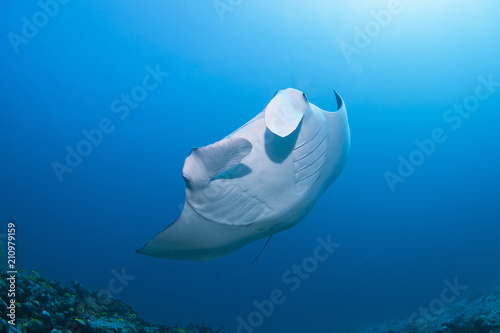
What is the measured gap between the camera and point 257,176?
2.27m

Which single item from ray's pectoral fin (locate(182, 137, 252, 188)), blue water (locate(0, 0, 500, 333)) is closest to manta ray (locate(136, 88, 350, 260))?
ray's pectoral fin (locate(182, 137, 252, 188))

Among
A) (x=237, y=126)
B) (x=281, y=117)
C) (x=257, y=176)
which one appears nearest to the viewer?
(x=281, y=117)

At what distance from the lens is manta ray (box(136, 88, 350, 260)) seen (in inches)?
73.1

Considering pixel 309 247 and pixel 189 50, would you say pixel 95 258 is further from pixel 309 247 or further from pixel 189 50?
pixel 189 50

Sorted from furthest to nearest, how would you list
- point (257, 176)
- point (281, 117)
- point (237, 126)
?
point (237, 126), point (257, 176), point (281, 117)

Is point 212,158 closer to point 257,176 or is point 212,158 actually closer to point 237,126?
point 257,176

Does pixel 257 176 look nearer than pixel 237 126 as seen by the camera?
Yes

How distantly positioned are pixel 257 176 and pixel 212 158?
0.59 m

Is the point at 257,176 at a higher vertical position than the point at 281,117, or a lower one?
lower

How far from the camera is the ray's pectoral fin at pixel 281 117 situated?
166 centimetres

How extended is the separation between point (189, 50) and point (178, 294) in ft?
92.8

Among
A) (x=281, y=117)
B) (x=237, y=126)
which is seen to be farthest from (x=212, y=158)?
(x=237, y=126)

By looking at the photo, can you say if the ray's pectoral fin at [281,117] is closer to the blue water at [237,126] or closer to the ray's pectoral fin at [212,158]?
the ray's pectoral fin at [212,158]

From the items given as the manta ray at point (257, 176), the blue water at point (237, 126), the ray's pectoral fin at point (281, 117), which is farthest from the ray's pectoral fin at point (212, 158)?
the blue water at point (237, 126)
